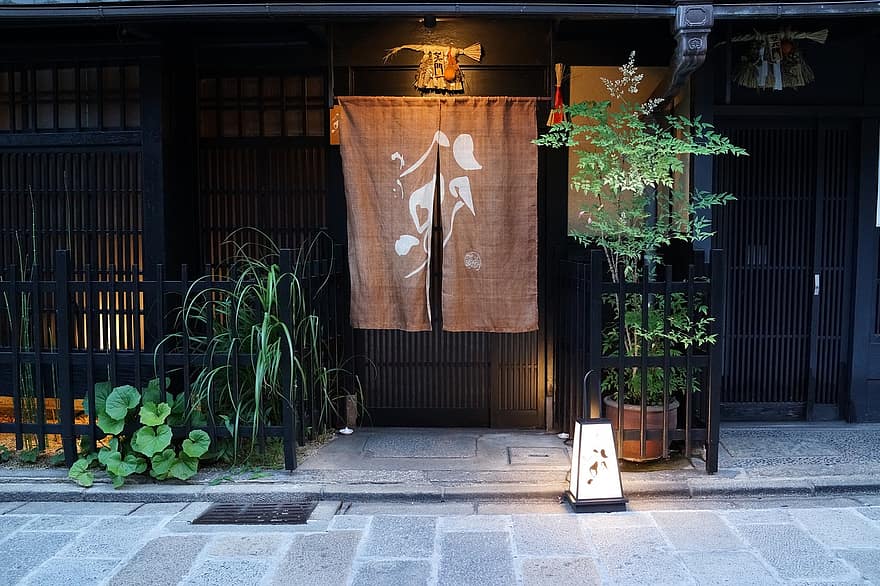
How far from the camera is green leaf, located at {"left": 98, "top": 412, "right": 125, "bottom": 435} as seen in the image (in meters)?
5.90

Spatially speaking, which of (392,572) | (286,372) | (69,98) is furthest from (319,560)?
(69,98)

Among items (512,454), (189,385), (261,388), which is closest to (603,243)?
(512,454)

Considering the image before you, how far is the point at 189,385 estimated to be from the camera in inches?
238

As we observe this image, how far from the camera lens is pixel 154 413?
590cm

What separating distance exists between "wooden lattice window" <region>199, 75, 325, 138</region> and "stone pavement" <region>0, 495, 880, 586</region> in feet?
12.9

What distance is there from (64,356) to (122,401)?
2.28ft

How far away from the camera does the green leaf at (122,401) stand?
589cm

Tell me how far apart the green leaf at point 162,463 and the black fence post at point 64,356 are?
0.85m

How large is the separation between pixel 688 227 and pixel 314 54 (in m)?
4.16

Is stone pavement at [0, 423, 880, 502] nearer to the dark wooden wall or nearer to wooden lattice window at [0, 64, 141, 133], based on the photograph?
the dark wooden wall

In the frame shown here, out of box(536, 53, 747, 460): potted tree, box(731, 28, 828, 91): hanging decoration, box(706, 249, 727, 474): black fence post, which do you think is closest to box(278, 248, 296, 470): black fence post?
box(536, 53, 747, 460): potted tree

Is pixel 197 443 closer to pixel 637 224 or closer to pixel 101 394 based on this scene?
pixel 101 394

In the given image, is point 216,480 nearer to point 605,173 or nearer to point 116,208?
point 116,208

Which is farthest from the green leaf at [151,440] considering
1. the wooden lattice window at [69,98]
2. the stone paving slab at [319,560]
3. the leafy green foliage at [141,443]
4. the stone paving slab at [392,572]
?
the wooden lattice window at [69,98]
